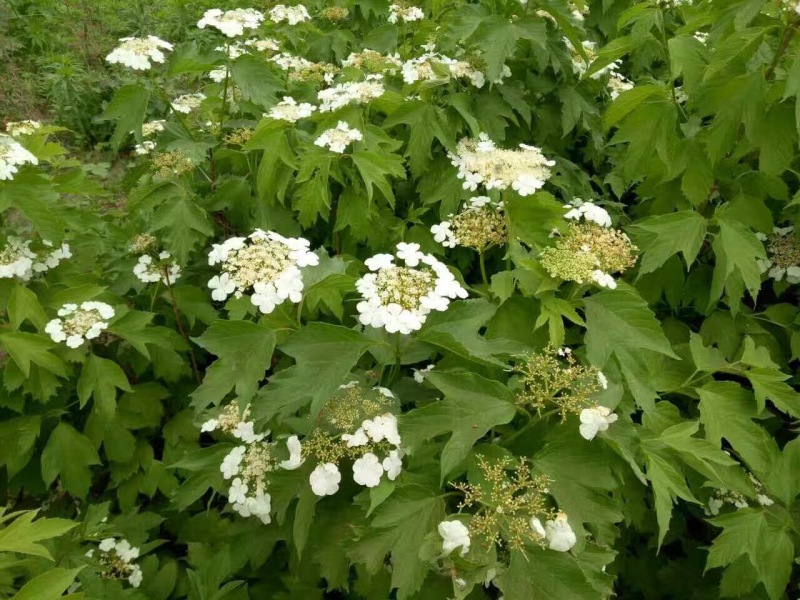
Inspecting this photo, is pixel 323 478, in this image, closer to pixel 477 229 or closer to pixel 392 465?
pixel 392 465

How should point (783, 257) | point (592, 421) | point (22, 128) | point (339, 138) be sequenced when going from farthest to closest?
point (22, 128) → point (783, 257) → point (339, 138) → point (592, 421)

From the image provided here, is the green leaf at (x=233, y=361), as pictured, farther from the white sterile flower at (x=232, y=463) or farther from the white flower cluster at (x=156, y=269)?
the white flower cluster at (x=156, y=269)

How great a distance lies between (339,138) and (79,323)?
1.38 m

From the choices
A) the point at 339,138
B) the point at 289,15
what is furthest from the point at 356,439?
the point at 289,15

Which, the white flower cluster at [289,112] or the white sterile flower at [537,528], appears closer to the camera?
the white sterile flower at [537,528]

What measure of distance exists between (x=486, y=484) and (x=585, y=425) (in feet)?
0.98

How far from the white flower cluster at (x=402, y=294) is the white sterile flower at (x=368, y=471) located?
34 centimetres

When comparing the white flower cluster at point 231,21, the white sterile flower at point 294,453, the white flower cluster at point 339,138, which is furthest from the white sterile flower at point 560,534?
the white flower cluster at point 231,21

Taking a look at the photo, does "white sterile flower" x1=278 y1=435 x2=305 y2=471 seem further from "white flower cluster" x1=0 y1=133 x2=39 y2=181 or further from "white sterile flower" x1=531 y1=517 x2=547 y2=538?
"white flower cluster" x1=0 y1=133 x2=39 y2=181

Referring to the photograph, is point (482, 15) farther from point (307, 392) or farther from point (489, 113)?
point (307, 392)

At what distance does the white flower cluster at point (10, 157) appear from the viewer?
7.79 ft

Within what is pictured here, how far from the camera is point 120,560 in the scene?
2.61 m

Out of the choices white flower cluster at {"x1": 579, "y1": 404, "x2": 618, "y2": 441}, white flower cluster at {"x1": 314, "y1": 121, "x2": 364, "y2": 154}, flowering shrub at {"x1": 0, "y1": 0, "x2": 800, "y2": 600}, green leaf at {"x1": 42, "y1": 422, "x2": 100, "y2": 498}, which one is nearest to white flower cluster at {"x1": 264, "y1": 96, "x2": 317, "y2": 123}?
flowering shrub at {"x1": 0, "y1": 0, "x2": 800, "y2": 600}

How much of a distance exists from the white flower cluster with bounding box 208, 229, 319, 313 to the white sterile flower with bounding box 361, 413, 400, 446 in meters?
0.42
